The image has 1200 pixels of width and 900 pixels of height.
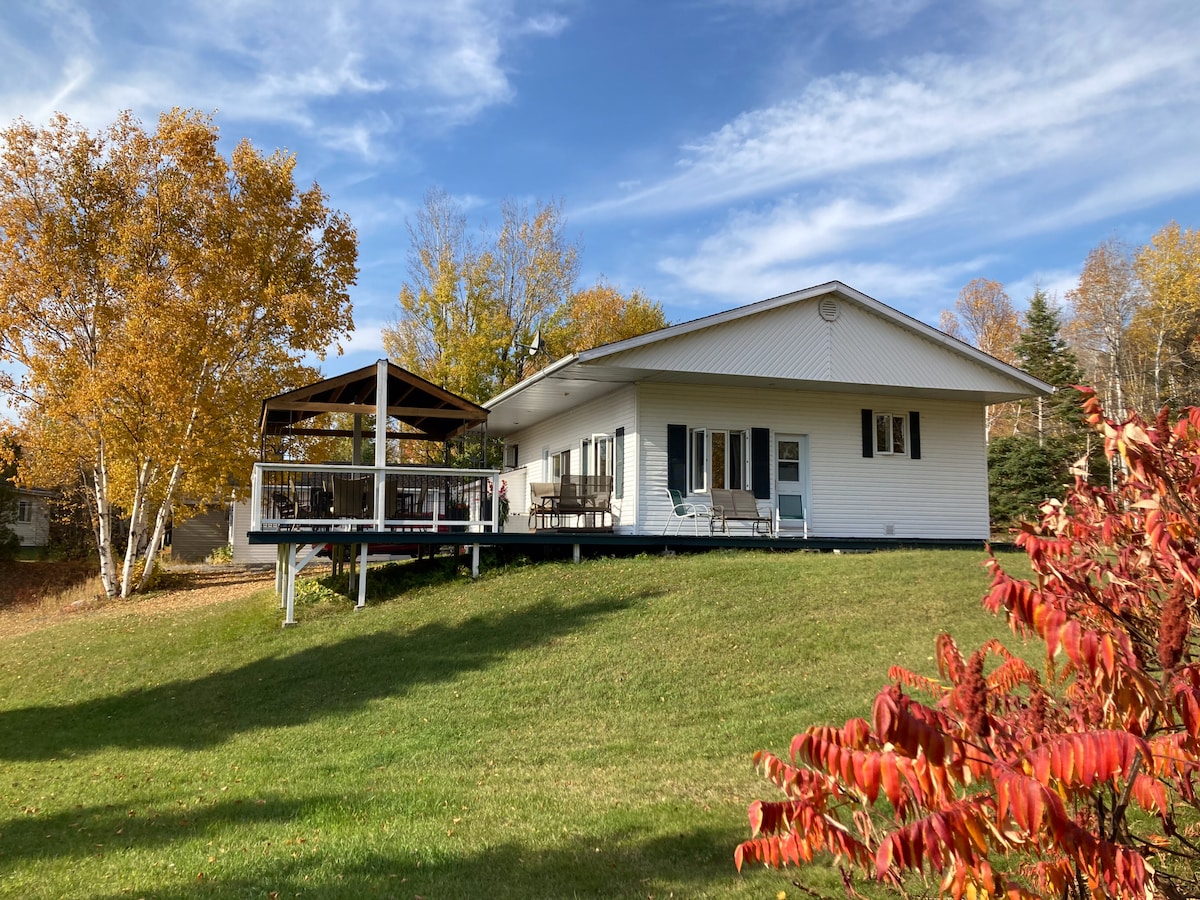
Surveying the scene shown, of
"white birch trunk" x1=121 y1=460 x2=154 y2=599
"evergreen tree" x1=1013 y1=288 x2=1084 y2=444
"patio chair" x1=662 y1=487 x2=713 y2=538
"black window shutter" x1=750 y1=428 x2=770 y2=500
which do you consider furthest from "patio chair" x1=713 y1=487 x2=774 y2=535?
"evergreen tree" x1=1013 y1=288 x2=1084 y2=444

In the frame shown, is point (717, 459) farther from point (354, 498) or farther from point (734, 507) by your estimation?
point (354, 498)

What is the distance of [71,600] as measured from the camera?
22328 millimetres

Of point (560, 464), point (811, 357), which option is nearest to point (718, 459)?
point (811, 357)

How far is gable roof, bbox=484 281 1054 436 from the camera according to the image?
16938mm

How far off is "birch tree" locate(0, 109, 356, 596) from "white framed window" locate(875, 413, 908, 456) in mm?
13863

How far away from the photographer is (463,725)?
8.97 meters

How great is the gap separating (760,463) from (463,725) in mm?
10863

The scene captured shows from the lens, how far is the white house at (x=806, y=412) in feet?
57.2

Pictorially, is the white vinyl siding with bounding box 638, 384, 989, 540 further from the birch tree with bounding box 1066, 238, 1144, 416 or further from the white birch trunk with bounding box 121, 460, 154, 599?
the birch tree with bounding box 1066, 238, 1144, 416

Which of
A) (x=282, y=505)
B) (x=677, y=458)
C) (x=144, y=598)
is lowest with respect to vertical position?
(x=144, y=598)

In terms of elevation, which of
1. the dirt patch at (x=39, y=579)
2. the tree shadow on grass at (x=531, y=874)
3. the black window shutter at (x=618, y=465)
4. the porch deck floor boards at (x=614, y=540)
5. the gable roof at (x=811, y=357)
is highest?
the gable roof at (x=811, y=357)

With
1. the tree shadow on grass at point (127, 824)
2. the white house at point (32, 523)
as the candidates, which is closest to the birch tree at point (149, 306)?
the tree shadow on grass at point (127, 824)

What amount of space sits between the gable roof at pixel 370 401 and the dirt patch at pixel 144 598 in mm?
4485

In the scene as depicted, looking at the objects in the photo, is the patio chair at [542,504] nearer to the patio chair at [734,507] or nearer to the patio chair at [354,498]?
the patio chair at [734,507]
